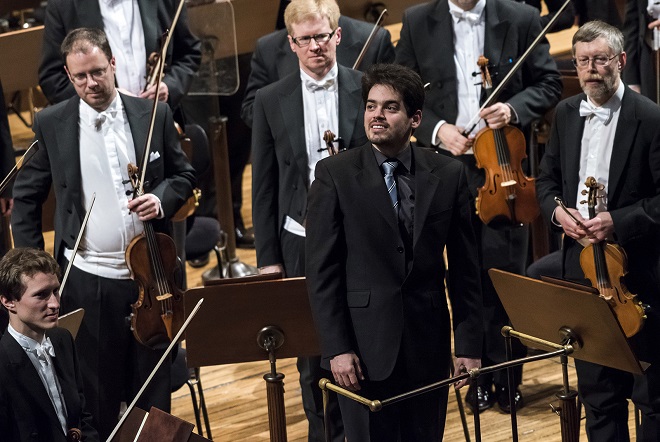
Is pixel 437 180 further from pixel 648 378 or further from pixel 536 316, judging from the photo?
pixel 648 378

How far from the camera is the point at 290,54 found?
4789 mm

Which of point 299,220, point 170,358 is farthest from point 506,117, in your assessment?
point 170,358

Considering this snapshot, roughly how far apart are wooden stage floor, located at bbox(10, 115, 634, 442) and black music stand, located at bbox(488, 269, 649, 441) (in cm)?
98

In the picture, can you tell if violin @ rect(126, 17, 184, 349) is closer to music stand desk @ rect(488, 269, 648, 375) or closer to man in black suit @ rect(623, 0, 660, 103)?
music stand desk @ rect(488, 269, 648, 375)

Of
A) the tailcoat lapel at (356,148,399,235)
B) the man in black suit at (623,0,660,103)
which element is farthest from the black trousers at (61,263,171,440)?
the man in black suit at (623,0,660,103)

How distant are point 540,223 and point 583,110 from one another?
5.19 ft

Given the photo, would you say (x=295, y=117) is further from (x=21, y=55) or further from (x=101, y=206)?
(x=21, y=55)

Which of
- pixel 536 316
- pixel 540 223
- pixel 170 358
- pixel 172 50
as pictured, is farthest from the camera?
pixel 540 223

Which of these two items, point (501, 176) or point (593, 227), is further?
point (501, 176)

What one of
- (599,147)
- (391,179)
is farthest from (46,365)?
Answer: (599,147)

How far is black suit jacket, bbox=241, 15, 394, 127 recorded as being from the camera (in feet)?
15.5

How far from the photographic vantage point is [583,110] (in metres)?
4.09

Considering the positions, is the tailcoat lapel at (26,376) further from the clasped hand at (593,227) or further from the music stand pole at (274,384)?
the clasped hand at (593,227)

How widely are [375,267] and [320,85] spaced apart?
1.08 meters
